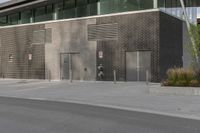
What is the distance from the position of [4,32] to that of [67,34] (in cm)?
959

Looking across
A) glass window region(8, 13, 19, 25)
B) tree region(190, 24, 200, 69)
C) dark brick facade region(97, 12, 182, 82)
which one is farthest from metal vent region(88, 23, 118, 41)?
glass window region(8, 13, 19, 25)

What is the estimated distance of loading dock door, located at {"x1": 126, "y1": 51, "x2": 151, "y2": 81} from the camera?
30.0 m

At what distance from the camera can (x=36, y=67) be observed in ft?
123

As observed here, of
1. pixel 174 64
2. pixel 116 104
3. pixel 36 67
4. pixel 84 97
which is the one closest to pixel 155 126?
pixel 116 104

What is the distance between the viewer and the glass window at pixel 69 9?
3694cm

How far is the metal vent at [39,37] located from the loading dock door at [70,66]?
117 inches

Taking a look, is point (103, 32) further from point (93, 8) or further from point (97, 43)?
point (93, 8)

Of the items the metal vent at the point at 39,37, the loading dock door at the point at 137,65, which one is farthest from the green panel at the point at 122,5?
the metal vent at the point at 39,37

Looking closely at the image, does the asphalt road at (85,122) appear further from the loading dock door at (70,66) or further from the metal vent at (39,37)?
the metal vent at (39,37)

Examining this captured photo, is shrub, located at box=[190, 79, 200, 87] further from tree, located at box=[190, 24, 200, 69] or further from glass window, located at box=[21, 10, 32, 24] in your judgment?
glass window, located at box=[21, 10, 32, 24]

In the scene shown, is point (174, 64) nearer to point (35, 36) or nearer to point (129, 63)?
point (129, 63)

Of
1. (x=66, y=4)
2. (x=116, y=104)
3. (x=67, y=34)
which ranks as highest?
(x=66, y=4)

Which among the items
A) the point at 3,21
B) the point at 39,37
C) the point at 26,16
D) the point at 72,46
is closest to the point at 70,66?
the point at 72,46

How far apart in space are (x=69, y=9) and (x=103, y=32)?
665 cm
